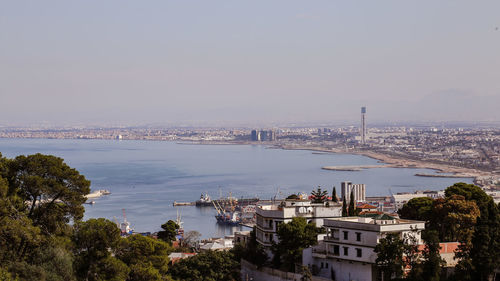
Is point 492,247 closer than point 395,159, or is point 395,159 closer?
point 492,247

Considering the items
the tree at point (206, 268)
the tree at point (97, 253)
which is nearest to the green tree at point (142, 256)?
the tree at point (97, 253)

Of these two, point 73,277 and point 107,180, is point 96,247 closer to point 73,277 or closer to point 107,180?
point 73,277

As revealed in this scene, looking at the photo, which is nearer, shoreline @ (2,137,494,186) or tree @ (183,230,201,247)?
tree @ (183,230,201,247)

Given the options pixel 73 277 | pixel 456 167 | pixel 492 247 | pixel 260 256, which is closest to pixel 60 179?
pixel 73 277

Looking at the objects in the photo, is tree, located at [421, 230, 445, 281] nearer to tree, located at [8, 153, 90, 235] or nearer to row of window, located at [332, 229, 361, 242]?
row of window, located at [332, 229, 361, 242]

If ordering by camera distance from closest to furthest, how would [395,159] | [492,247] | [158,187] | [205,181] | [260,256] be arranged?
1. [492,247]
2. [260,256]
3. [158,187]
4. [205,181]
5. [395,159]

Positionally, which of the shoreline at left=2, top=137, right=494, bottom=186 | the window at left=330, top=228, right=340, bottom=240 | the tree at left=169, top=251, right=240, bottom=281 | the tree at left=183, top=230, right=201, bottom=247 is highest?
the window at left=330, top=228, right=340, bottom=240

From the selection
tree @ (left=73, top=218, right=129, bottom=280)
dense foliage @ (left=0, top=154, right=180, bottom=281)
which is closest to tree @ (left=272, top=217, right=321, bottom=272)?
dense foliage @ (left=0, top=154, right=180, bottom=281)
